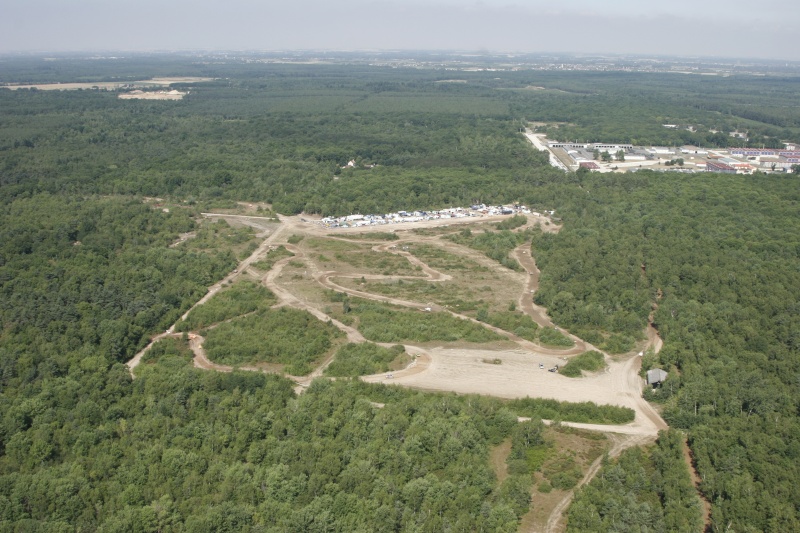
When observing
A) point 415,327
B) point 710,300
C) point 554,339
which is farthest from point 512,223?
point 415,327

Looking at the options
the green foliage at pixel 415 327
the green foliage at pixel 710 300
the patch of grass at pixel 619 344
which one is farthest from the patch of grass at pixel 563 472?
the green foliage at pixel 415 327

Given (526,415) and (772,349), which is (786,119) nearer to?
(772,349)

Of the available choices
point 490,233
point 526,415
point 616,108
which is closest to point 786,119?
point 616,108

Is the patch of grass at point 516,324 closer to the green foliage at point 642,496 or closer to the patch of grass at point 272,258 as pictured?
the green foliage at point 642,496

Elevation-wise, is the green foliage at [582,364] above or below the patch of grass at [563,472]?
above

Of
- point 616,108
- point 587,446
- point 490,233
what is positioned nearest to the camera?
point 587,446

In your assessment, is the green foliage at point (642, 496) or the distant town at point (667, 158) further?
the distant town at point (667, 158)
